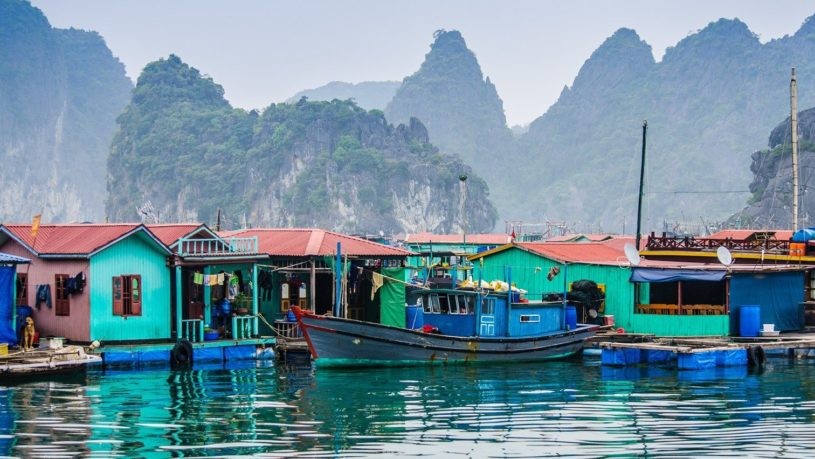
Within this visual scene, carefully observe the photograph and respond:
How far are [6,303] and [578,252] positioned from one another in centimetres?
1861

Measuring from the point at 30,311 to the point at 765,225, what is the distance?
95284 millimetres

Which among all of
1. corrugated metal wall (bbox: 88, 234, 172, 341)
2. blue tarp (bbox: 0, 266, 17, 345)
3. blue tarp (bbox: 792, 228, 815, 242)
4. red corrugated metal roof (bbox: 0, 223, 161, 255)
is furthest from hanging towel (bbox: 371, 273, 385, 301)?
blue tarp (bbox: 792, 228, 815, 242)

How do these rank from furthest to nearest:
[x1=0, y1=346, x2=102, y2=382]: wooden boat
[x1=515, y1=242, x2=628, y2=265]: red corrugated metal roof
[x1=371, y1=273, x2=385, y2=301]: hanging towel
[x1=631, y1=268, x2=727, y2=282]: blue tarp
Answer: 1. [x1=515, y1=242, x2=628, y2=265]: red corrugated metal roof
2. [x1=631, y1=268, x2=727, y2=282]: blue tarp
3. [x1=371, y1=273, x2=385, y2=301]: hanging towel
4. [x1=0, y1=346, x2=102, y2=382]: wooden boat

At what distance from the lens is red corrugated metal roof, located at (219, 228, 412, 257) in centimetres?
3206

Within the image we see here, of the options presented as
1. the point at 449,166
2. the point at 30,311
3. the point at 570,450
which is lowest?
the point at 570,450

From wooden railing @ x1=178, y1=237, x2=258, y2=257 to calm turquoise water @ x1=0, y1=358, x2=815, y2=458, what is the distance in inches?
122

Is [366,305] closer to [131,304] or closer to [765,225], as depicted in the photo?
[131,304]

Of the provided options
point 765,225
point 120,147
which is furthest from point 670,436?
point 120,147

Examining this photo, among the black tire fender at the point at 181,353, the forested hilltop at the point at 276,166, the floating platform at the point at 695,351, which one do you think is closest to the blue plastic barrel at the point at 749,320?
the floating platform at the point at 695,351

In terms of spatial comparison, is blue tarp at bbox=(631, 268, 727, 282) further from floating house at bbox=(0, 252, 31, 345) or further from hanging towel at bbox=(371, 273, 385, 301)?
floating house at bbox=(0, 252, 31, 345)

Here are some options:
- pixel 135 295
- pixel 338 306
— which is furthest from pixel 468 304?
pixel 135 295

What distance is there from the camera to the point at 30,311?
94.8ft

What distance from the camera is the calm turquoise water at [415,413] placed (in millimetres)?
18438

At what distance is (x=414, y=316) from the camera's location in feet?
105
